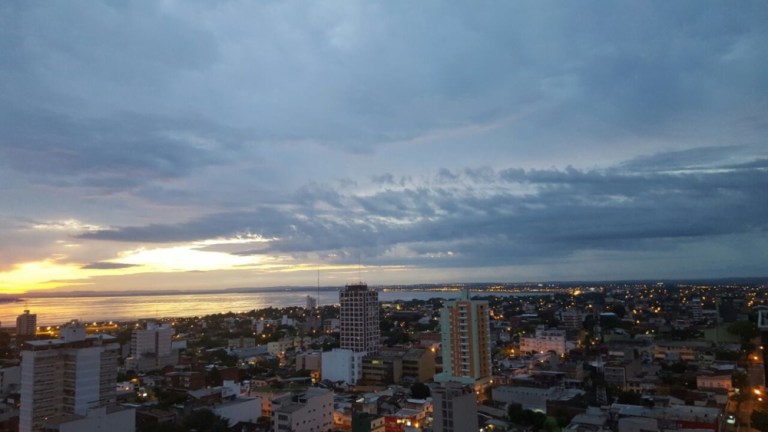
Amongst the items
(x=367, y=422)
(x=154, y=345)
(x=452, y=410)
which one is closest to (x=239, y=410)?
(x=367, y=422)

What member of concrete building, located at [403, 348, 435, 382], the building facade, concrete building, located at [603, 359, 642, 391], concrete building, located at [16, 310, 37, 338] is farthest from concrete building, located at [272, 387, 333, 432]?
concrete building, located at [16, 310, 37, 338]

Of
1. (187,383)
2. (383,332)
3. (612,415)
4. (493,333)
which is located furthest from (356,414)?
(383,332)

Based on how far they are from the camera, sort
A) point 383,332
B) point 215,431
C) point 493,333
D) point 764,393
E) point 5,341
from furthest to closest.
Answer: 1. point 383,332
2. point 493,333
3. point 5,341
4. point 764,393
5. point 215,431

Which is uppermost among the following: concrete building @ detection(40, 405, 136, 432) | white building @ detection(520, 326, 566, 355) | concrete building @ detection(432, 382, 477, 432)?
concrete building @ detection(432, 382, 477, 432)

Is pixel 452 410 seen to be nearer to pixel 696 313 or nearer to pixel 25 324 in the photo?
pixel 25 324

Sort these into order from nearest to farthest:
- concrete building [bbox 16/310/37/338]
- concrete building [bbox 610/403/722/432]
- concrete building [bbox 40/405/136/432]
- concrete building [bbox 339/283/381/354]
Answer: concrete building [bbox 40/405/136/432] → concrete building [bbox 610/403/722/432] → concrete building [bbox 339/283/381/354] → concrete building [bbox 16/310/37/338]

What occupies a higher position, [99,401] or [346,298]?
[346,298]

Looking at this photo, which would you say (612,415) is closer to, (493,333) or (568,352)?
(568,352)

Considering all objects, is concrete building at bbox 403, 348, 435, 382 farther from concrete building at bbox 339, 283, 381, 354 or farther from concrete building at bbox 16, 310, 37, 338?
concrete building at bbox 16, 310, 37, 338

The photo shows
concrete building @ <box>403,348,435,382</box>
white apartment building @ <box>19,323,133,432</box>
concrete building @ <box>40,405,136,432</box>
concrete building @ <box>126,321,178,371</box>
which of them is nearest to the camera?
concrete building @ <box>40,405,136,432</box>
